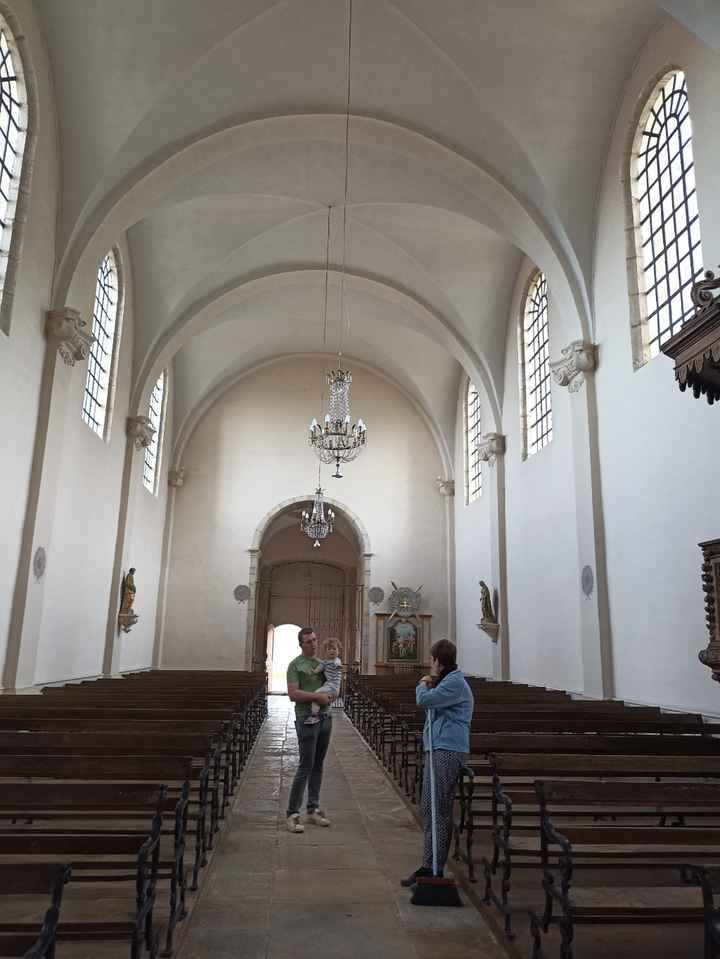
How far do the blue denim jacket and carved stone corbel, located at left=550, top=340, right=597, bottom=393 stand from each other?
860 centimetres

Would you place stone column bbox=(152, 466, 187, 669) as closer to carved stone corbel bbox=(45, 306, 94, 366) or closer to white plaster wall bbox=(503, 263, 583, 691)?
white plaster wall bbox=(503, 263, 583, 691)

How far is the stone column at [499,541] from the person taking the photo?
16.3m

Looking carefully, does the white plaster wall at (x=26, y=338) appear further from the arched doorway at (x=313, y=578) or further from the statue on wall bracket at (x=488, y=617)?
the arched doorway at (x=313, y=578)

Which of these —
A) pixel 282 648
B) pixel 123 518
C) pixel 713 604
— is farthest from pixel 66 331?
pixel 282 648

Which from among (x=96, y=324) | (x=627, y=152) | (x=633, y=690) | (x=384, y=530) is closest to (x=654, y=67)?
(x=627, y=152)

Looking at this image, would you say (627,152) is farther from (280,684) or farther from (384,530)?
(280,684)

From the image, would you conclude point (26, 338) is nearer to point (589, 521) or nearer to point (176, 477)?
point (589, 521)

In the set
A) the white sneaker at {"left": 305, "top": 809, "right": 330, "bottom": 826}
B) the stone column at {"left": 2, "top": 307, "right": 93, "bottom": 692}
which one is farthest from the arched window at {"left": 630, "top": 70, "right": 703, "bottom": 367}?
the stone column at {"left": 2, "top": 307, "right": 93, "bottom": 692}

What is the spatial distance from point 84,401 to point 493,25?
9.11 m

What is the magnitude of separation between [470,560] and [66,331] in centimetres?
1246

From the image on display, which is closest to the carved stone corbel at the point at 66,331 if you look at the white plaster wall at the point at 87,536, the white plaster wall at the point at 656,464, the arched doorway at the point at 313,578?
the white plaster wall at the point at 87,536

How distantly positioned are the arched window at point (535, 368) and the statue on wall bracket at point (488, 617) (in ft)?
11.7

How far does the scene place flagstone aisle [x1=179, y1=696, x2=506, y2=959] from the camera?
12.2 feet

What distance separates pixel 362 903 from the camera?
4.37 m
